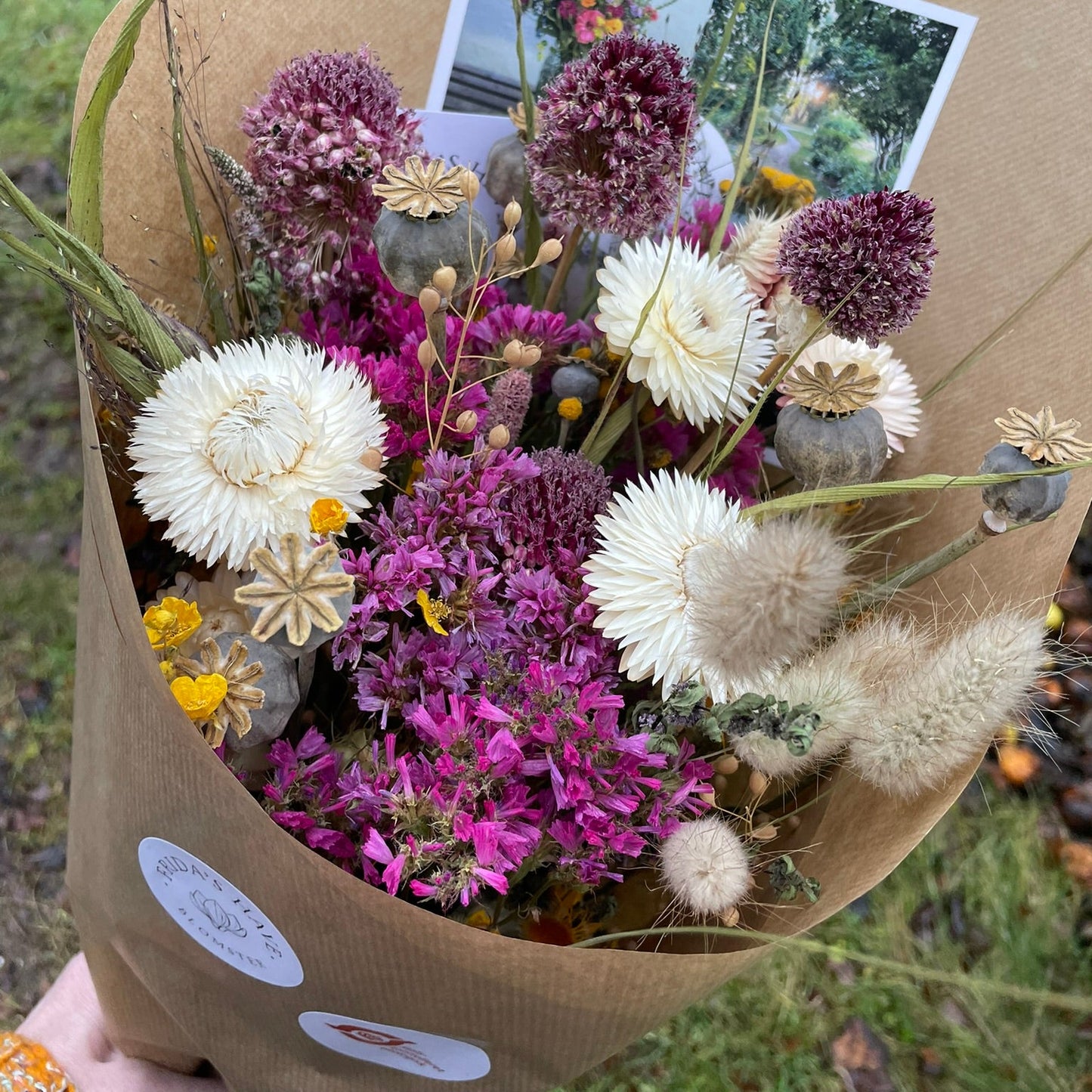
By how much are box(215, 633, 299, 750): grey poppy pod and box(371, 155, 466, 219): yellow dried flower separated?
21 cm

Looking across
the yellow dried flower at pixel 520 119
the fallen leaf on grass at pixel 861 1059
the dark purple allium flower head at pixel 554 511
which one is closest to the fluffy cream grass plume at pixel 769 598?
the dark purple allium flower head at pixel 554 511

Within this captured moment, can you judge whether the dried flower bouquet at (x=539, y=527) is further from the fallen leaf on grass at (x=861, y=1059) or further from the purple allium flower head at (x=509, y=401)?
the fallen leaf on grass at (x=861, y=1059)

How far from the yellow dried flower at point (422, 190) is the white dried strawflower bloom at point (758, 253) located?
187 mm

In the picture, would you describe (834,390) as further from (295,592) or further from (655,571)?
(295,592)

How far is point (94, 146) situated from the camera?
47 cm

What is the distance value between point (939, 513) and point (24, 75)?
1407 millimetres

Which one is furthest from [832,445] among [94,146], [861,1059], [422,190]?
[861,1059]

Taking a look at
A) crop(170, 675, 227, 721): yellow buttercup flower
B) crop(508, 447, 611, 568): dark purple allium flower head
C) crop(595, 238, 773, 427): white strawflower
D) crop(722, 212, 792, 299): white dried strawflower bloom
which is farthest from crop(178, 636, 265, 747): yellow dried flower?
crop(722, 212, 792, 299): white dried strawflower bloom

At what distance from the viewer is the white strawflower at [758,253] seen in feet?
1.94

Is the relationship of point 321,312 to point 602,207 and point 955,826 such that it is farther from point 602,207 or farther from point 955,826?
point 955,826

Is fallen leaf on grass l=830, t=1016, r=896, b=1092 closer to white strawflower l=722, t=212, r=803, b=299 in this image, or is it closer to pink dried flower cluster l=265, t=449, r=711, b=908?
pink dried flower cluster l=265, t=449, r=711, b=908

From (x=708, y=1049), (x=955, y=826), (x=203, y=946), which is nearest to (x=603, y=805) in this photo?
(x=203, y=946)

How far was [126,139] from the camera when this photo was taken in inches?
22.8

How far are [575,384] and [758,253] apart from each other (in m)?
0.14
